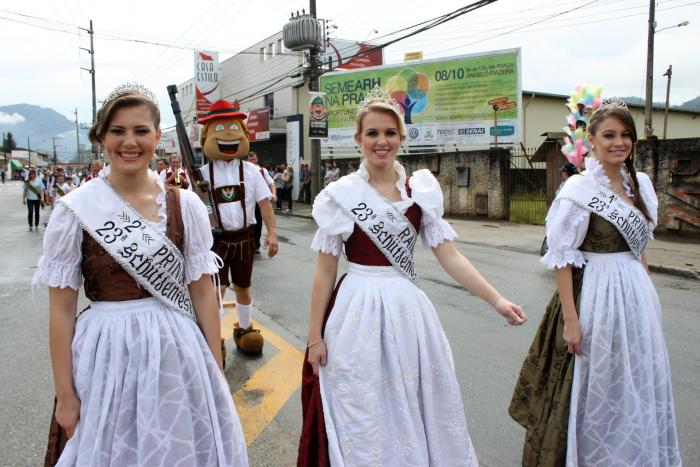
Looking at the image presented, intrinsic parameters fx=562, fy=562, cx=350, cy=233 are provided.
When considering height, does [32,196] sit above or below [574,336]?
above

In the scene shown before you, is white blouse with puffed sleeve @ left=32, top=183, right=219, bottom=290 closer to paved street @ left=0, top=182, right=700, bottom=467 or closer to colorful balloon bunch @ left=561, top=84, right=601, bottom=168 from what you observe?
paved street @ left=0, top=182, right=700, bottom=467

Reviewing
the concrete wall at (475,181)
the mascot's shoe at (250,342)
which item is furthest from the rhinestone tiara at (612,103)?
the concrete wall at (475,181)

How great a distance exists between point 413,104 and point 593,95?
1862 cm

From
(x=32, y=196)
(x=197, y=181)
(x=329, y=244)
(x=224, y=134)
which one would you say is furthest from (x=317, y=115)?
(x=329, y=244)

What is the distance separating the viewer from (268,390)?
4133 millimetres

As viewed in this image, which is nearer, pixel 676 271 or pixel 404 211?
pixel 404 211

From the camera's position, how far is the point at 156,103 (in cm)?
226

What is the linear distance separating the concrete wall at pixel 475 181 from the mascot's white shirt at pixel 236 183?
12320 mm

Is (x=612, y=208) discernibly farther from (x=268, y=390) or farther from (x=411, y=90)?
(x=411, y=90)

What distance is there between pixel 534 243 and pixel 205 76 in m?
28.3

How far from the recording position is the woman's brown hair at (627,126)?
2.87m

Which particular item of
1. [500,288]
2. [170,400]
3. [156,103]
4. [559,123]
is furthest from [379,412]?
[559,123]

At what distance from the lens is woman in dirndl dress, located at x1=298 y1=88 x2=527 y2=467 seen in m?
2.38

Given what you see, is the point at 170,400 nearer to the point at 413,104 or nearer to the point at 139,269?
the point at 139,269
